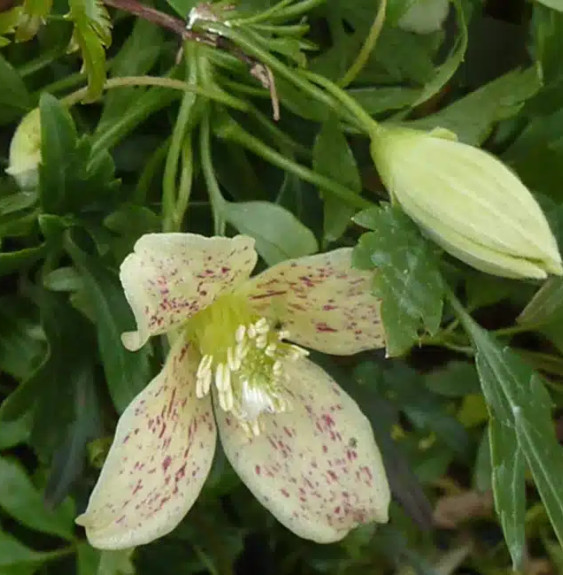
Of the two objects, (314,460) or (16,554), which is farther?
(16,554)

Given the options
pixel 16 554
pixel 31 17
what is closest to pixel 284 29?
pixel 31 17

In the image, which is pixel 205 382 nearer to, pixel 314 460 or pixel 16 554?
pixel 314 460

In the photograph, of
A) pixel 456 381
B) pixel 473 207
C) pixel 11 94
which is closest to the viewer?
pixel 473 207

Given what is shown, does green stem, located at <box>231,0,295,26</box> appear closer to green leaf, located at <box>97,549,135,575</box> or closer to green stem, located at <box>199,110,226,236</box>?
green stem, located at <box>199,110,226,236</box>

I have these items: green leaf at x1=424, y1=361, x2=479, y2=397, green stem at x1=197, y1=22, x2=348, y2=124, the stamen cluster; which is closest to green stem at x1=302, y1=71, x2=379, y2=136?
green stem at x1=197, y1=22, x2=348, y2=124

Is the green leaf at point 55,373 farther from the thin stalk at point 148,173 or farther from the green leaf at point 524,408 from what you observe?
the green leaf at point 524,408
